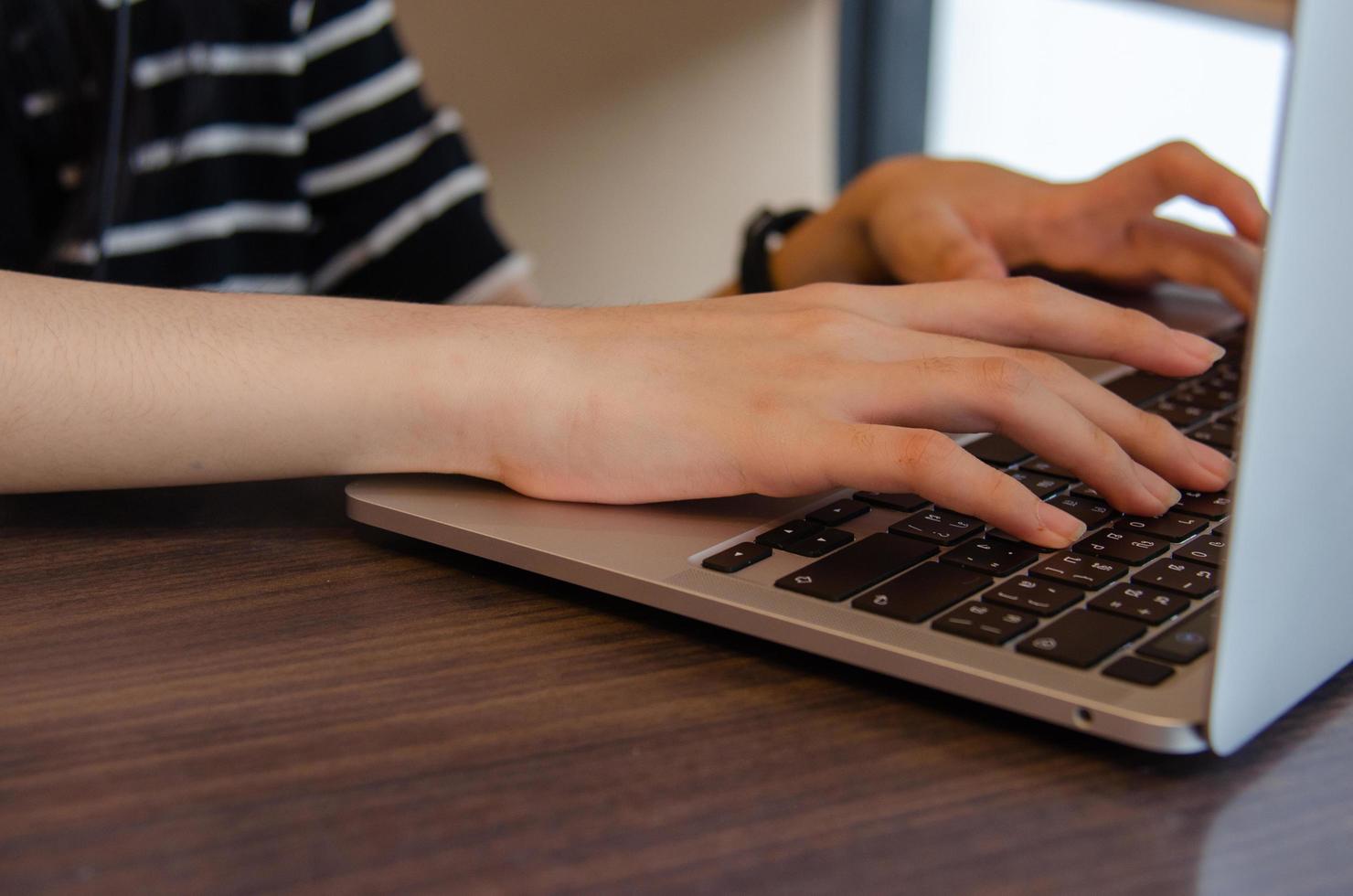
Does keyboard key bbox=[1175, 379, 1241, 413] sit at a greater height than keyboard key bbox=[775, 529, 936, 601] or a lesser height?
greater

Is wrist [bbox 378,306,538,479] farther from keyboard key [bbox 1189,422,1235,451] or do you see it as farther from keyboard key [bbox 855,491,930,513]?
keyboard key [bbox 1189,422,1235,451]

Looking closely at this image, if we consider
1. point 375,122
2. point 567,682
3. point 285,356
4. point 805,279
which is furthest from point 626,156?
point 567,682

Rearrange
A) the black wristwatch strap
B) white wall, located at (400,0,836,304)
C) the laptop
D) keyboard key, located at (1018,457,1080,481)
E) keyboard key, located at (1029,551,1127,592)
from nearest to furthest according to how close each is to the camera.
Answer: the laptop, keyboard key, located at (1029,551,1127,592), keyboard key, located at (1018,457,1080,481), the black wristwatch strap, white wall, located at (400,0,836,304)

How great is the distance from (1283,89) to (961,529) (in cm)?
20

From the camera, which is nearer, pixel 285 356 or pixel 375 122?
pixel 285 356

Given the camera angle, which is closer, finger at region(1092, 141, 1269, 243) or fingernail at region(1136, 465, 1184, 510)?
fingernail at region(1136, 465, 1184, 510)

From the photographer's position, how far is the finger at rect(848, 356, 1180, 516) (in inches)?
17.7

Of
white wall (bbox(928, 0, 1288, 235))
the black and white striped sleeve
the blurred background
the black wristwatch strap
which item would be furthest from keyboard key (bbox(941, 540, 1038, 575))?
white wall (bbox(928, 0, 1288, 235))

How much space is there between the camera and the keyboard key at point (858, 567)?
1.29 ft

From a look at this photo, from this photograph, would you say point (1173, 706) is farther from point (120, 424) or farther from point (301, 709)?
point (120, 424)

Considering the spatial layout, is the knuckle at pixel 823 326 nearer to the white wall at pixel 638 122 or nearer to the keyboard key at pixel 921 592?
the keyboard key at pixel 921 592

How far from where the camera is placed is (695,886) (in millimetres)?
284

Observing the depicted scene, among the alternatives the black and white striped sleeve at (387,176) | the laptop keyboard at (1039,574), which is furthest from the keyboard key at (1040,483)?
the black and white striped sleeve at (387,176)

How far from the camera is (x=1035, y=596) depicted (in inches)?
15.0
